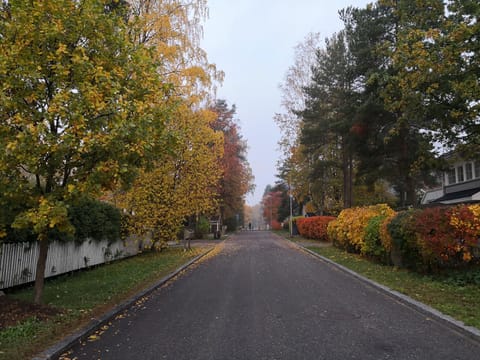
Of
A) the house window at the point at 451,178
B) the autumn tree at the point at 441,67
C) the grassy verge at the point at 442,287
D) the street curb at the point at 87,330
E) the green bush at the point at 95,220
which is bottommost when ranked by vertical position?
the street curb at the point at 87,330

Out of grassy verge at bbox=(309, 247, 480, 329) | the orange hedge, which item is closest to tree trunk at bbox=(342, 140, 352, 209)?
the orange hedge

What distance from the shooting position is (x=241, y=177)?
43000mm

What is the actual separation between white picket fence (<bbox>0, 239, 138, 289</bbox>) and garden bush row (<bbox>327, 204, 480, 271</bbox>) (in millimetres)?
9411

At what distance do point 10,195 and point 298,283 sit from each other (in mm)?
6986

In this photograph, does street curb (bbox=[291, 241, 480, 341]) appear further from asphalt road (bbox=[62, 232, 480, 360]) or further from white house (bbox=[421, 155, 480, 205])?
white house (bbox=[421, 155, 480, 205])

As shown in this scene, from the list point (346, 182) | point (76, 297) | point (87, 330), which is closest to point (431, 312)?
point (87, 330)

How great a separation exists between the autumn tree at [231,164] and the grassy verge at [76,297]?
24.0 m

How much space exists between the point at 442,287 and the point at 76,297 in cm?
799

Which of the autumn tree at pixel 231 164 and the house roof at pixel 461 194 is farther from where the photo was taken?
→ the autumn tree at pixel 231 164

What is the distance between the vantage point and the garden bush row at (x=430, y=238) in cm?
841

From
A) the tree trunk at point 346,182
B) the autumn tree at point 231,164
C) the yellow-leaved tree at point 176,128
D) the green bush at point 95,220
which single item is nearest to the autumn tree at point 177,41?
the yellow-leaved tree at point 176,128

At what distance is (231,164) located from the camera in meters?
39.8

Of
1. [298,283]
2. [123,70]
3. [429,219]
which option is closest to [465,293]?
[429,219]

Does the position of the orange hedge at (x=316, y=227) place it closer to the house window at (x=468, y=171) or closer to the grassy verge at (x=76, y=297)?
the house window at (x=468, y=171)
